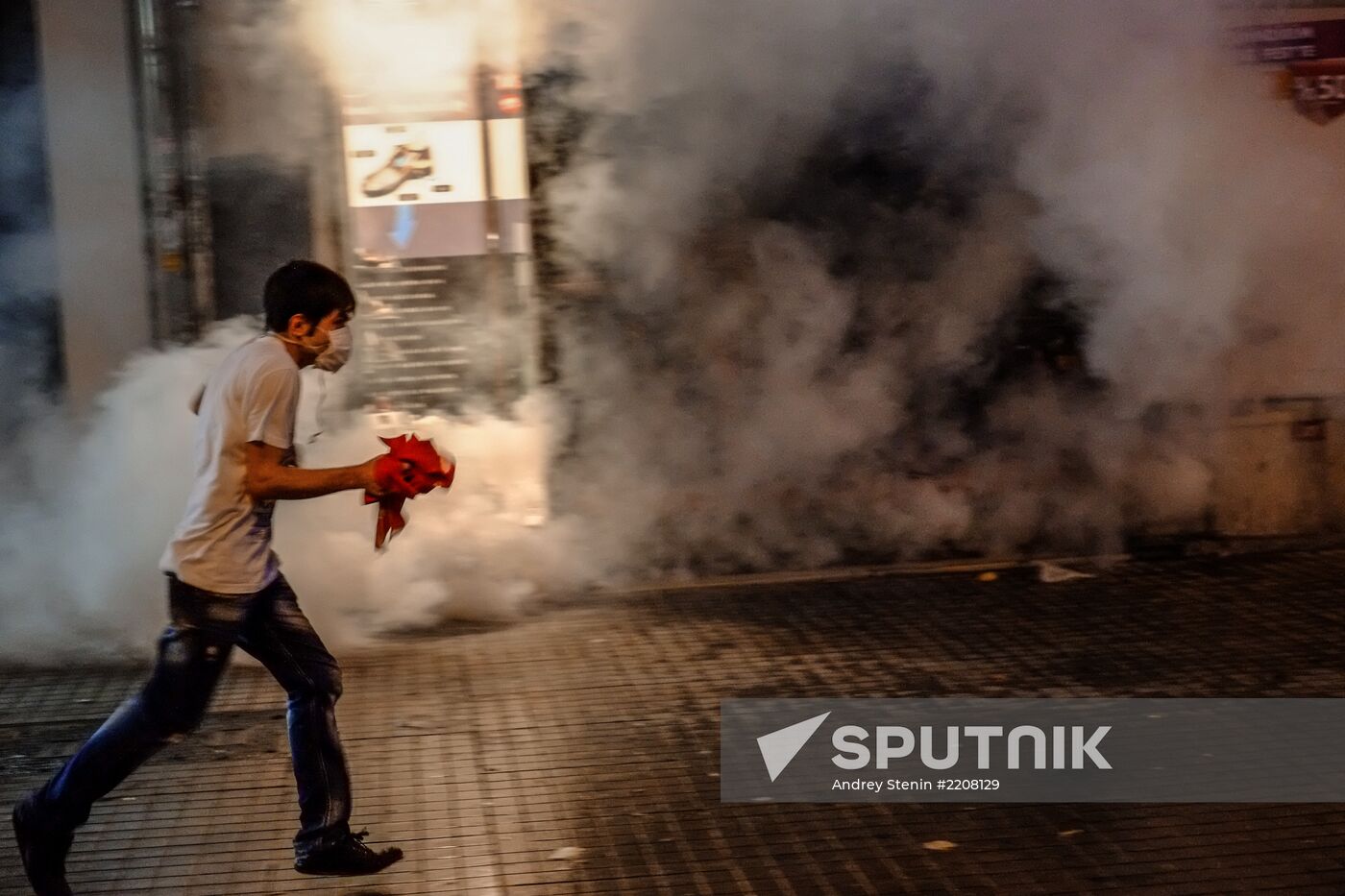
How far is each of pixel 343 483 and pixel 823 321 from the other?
3.84m

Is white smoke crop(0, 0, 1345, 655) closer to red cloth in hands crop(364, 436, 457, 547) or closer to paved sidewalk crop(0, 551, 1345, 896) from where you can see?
paved sidewalk crop(0, 551, 1345, 896)

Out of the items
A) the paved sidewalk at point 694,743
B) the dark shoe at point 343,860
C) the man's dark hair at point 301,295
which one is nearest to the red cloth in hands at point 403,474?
the man's dark hair at point 301,295

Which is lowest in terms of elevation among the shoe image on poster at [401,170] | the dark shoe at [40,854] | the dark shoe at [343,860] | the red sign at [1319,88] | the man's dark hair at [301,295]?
the dark shoe at [343,860]

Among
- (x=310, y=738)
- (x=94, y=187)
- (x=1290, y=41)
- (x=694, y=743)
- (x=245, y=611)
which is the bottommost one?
(x=694, y=743)

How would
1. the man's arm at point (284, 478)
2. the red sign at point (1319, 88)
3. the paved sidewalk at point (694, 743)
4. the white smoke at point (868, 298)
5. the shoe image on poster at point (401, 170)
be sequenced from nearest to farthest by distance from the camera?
the man's arm at point (284, 478)
the paved sidewalk at point (694, 743)
the white smoke at point (868, 298)
the shoe image on poster at point (401, 170)
the red sign at point (1319, 88)

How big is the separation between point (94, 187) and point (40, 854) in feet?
13.1

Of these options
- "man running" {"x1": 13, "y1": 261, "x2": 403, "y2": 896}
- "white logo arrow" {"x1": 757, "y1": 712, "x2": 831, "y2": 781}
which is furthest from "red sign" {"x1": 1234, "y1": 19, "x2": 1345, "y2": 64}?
"man running" {"x1": 13, "y1": 261, "x2": 403, "y2": 896}

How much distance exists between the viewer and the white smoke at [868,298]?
21.5 ft

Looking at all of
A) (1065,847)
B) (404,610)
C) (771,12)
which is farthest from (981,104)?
(1065,847)

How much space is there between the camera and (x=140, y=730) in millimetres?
3633

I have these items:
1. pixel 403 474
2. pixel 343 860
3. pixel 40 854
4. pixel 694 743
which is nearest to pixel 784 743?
pixel 694 743

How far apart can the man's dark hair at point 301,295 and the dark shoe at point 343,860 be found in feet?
4.11

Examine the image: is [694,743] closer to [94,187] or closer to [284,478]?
[284,478]

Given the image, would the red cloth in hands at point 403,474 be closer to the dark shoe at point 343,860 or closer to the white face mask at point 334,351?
the white face mask at point 334,351
